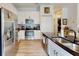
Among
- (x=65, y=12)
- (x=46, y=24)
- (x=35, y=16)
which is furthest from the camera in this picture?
(x=35, y=16)

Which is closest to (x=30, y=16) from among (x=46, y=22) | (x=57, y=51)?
(x=46, y=22)

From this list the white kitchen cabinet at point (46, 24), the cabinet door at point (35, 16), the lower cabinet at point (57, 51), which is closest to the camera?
the lower cabinet at point (57, 51)

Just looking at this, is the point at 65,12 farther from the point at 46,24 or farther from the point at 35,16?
the point at 35,16

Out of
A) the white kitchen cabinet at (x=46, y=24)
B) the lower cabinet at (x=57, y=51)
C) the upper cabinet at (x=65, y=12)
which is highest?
the upper cabinet at (x=65, y=12)

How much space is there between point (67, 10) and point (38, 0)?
3399 millimetres

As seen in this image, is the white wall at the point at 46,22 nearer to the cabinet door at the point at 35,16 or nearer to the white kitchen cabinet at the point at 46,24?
the white kitchen cabinet at the point at 46,24

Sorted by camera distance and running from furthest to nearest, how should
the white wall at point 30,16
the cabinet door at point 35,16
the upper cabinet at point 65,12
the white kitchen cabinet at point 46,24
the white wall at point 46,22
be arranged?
the cabinet door at point 35,16, the white wall at point 30,16, the white kitchen cabinet at point 46,24, the white wall at point 46,22, the upper cabinet at point 65,12

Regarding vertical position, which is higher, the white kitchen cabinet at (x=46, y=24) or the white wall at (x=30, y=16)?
the white wall at (x=30, y=16)

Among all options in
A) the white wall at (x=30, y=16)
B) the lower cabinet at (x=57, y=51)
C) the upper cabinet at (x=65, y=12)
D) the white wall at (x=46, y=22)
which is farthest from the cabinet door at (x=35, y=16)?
the lower cabinet at (x=57, y=51)

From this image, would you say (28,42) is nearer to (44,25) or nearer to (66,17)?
(44,25)

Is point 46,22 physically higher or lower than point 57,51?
higher

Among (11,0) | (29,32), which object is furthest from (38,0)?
(29,32)

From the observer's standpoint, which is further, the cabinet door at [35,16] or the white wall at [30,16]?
the cabinet door at [35,16]

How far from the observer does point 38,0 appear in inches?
44.9
